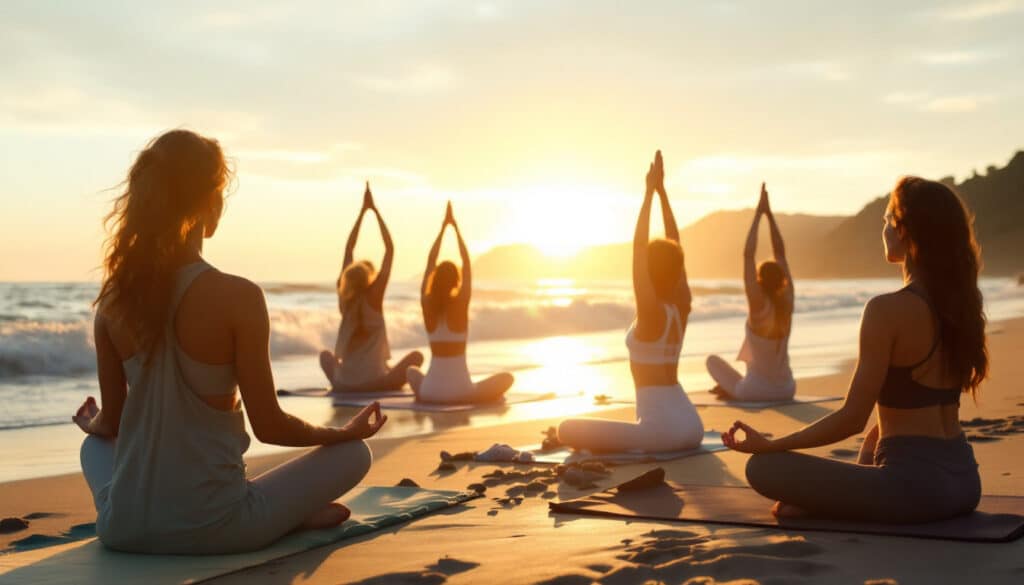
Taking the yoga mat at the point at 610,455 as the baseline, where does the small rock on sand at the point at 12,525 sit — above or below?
above

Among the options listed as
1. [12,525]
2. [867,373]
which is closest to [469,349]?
[12,525]

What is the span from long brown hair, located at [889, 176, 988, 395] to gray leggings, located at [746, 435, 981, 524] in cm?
33

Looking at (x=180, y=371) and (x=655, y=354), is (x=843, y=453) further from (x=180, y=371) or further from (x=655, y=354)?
(x=180, y=371)

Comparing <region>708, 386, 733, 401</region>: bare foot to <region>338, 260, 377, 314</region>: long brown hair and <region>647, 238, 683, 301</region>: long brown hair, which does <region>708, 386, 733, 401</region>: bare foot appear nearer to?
<region>338, 260, 377, 314</region>: long brown hair

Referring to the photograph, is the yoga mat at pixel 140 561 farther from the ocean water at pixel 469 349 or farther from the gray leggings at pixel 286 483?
the ocean water at pixel 469 349

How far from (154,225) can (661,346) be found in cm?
385

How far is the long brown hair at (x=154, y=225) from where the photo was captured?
3.97 meters

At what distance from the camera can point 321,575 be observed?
4.05 meters

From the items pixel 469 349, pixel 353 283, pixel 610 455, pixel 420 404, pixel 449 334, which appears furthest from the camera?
pixel 469 349

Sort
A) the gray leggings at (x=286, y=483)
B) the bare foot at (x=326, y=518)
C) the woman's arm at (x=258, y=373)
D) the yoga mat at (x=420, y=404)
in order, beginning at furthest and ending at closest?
the yoga mat at (x=420, y=404)
the bare foot at (x=326, y=518)
the gray leggings at (x=286, y=483)
the woman's arm at (x=258, y=373)

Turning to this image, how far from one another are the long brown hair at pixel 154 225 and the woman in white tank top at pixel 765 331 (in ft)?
21.5

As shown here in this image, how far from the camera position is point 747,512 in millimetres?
4973

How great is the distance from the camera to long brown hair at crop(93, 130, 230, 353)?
397 centimetres

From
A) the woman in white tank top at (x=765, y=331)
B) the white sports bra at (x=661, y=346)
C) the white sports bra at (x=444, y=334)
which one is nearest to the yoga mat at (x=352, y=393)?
the white sports bra at (x=444, y=334)
